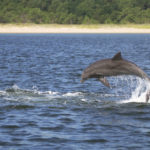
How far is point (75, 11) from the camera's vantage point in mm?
144500

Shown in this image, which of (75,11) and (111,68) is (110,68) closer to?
(111,68)

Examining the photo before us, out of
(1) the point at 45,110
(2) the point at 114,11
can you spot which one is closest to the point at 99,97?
(1) the point at 45,110

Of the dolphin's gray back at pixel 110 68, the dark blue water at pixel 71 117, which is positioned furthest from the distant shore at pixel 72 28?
the dolphin's gray back at pixel 110 68

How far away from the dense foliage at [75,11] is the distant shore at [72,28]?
1.78 meters

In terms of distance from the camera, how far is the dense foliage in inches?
5408

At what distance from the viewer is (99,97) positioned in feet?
65.8

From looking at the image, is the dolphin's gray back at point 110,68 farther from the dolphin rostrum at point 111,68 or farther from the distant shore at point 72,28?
the distant shore at point 72,28

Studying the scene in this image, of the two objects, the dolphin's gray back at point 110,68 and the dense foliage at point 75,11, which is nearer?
the dolphin's gray back at point 110,68

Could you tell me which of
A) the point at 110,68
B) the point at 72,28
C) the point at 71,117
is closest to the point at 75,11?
the point at 72,28

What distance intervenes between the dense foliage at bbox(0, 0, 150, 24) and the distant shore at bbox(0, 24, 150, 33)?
1.78m

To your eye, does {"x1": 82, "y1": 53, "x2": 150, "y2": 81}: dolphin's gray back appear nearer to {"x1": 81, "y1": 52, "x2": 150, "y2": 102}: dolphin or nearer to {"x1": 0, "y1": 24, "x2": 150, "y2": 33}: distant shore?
{"x1": 81, "y1": 52, "x2": 150, "y2": 102}: dolphin

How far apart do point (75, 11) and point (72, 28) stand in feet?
38.2

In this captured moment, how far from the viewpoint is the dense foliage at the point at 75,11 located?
137375 millimetres

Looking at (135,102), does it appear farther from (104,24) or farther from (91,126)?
(104,24)
